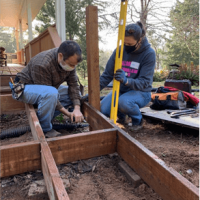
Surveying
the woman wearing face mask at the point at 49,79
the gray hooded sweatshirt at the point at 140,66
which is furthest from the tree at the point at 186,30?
the woman wearing face mask at the point at 49,79

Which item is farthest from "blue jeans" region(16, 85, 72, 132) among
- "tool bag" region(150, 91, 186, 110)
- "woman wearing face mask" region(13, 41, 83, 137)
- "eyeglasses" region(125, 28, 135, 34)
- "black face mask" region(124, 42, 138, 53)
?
"tool bag" region(150, 91, 186, 110)

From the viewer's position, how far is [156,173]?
1.29m

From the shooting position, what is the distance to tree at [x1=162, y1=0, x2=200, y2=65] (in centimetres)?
1659

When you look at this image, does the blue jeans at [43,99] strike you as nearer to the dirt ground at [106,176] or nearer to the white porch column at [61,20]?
the dirt ground at [106,176]

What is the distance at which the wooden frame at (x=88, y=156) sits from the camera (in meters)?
1.11

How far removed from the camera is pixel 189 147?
247 cm

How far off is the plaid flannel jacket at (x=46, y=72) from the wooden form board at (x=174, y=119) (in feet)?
4.52

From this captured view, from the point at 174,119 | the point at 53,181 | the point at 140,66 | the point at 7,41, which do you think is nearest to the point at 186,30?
the point at 140,66

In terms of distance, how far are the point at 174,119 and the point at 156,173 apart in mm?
Result: 1872

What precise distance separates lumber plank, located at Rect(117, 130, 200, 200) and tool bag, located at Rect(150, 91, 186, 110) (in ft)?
7.02

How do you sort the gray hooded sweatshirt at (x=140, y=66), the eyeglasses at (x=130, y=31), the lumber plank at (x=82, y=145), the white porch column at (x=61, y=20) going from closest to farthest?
the lumber plank at (x=82, y=145), the eyeglasses at (x=130, y=31), the gray hooded sweatshirt at (x=140, y=66), the white porch column at (x=61, y=20)

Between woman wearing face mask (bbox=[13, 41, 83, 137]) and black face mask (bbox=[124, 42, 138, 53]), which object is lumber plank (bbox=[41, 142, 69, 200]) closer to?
woman wearing face mask (bbox=[13, 41, 83, 137])

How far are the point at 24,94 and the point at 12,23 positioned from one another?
560 inches

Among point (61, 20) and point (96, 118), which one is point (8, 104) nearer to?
point (96, 118)
